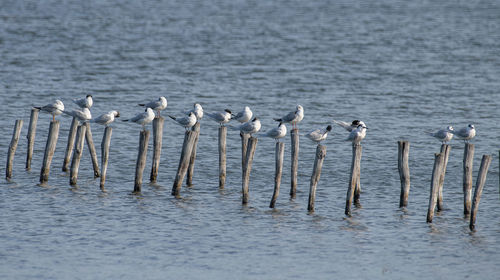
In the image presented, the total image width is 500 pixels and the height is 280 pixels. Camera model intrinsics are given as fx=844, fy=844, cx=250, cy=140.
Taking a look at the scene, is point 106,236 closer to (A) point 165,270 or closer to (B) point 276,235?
(A) point 165,270

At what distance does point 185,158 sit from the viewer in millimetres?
21203

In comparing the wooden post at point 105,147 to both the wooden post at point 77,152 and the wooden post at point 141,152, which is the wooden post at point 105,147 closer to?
the wooden post at point 77,152

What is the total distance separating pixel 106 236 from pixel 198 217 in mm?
2547

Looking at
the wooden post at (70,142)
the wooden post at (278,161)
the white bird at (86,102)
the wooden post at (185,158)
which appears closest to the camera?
the wooden post at (278,161)

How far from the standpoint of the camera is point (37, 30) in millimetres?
56250

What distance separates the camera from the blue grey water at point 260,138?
17234 millimetres

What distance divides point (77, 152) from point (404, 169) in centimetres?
828

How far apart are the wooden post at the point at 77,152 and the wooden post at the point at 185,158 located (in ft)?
8.53

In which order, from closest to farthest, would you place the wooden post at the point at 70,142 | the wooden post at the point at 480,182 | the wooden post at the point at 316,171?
the wooden post at the point at 480,182
the wooden post at the point at 316,171
the wooden post at the point at 70,142

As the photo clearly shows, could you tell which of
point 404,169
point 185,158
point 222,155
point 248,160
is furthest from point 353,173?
point 185,158

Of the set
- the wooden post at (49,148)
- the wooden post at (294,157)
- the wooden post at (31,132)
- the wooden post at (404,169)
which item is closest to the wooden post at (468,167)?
the wooden post at (404,169)

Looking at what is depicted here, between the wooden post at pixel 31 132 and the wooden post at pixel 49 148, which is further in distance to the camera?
the wooden post at pixel 31 132

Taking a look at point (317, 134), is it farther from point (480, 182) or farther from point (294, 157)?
point (480, 182)

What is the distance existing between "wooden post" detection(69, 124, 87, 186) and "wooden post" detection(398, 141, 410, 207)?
8087 millimetres
